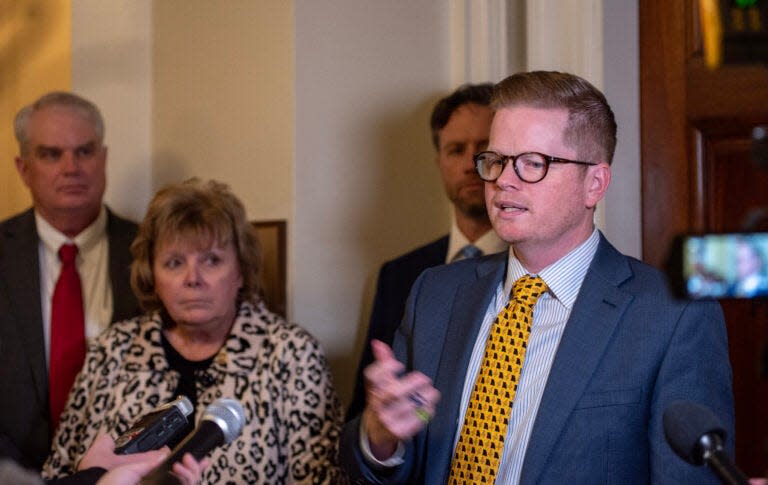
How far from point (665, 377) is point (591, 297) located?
215 millimetres

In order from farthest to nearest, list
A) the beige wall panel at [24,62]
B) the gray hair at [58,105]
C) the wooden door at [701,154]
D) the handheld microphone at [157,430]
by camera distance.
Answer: the beige wall panel at [24,62], the gray hair at [58,105], the wooden door at [701,154], the handheld microphone at [157,430]

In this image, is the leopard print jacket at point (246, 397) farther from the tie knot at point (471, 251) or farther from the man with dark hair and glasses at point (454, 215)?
the tie knot at point (471, 251)

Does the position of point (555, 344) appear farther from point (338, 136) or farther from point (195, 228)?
point (338, 136)

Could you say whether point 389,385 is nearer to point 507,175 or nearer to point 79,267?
point 507,175

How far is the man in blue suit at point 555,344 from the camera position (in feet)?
6.75

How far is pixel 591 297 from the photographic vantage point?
2162 mm

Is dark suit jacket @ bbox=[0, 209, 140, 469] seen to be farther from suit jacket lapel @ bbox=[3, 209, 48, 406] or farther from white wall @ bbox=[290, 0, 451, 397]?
white wall @ bbox=[290, 0, 451, 397]

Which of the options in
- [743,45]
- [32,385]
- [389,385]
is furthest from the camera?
[32,385]

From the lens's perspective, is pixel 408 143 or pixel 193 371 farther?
pixel 408 143

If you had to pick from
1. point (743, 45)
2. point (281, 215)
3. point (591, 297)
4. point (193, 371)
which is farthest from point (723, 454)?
point (281, 215)

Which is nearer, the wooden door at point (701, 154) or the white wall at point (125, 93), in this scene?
the wooden door at point (701, 154)

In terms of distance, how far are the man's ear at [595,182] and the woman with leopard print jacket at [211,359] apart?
113 centimetres

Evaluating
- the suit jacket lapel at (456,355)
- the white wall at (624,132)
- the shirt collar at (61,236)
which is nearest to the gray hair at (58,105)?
the shirt collar at (61,236)

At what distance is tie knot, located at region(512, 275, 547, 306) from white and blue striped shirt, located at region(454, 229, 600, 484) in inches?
0.5
